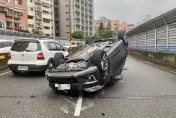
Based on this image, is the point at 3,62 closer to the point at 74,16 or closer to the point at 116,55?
the point at 116,55

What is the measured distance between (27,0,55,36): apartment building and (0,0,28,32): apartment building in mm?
8056

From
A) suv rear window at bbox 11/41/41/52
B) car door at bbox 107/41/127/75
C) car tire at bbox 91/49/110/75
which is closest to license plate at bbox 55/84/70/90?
car tire at bbox 91/49/110/75

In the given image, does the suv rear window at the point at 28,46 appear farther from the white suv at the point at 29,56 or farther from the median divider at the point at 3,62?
the median divider at the point at 3,62

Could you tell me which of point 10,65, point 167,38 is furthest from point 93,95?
point 167,38

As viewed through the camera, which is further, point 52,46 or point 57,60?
point 52,46

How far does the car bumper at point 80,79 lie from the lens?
4871 mm

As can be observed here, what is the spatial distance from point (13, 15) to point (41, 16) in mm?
19983

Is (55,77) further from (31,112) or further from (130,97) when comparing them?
(130,97)

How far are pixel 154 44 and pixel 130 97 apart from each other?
506 inches

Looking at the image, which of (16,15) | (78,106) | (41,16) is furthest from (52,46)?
(41,16)

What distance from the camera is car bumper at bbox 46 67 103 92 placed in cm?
487

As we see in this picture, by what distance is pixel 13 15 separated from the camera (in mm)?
44094

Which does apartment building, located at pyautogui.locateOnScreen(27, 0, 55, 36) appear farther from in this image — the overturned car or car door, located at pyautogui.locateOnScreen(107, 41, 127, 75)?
the overturned car

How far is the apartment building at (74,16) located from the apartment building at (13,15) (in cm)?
3261
